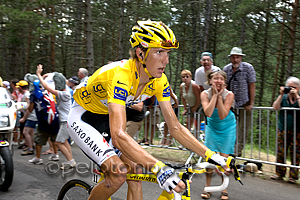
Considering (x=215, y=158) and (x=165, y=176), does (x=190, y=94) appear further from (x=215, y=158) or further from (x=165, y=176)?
(x=165, y=176)

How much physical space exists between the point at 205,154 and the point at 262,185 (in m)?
3.45

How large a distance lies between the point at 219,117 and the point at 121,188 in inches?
82.5

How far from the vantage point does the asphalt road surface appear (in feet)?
15.4

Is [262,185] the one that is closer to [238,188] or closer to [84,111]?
[238,188]

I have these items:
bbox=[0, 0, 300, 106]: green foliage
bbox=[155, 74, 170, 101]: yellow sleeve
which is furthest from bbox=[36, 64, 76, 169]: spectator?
bbox=[155, 74, 170, 101]: yellow sleeve

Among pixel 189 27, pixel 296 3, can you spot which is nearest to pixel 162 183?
pixel 296 3

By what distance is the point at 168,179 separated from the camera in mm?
1838

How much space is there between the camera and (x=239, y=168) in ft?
7.13

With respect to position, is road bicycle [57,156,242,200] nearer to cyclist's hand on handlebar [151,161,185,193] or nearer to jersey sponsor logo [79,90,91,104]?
cyclist's hand on handlebar [151,161,185,193]

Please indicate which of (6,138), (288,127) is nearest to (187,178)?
(6,138)

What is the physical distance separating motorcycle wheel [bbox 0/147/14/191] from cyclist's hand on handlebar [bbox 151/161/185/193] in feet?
11.8

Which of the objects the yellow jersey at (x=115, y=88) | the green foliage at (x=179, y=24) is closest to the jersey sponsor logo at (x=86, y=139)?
the yellow jersey at (x=115, y=88)

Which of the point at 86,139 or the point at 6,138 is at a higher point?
the point at 86,139

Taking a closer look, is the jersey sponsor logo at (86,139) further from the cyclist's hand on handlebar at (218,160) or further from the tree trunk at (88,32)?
the tree trunk at (88,32)
